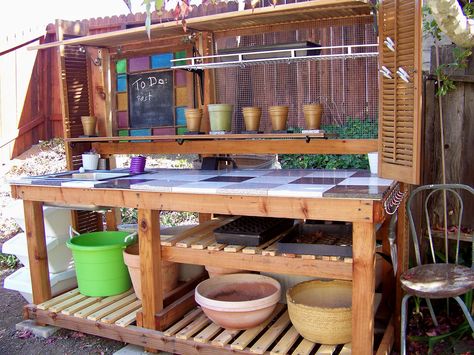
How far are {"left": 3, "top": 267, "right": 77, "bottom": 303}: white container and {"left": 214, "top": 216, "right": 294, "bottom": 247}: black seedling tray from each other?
150 centimetres

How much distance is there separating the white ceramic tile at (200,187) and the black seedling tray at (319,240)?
46 centimetres

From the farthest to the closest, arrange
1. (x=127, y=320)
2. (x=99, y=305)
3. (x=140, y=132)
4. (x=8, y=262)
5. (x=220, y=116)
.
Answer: (x=8, y=262), (x=140, y=132), (x=220, y=116), (x=99, y=305), (x=127, y=320)

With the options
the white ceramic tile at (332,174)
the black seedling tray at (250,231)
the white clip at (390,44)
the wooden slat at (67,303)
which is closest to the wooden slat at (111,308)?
the wooden slat at (67,303)

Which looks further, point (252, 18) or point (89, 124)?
point (89, 124)

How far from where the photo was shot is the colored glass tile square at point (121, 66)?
167 inches

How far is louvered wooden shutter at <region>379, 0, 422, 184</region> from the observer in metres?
2.51

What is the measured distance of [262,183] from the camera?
2.80 m

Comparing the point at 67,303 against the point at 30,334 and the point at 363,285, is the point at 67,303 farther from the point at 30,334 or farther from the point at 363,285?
the point at 363,285

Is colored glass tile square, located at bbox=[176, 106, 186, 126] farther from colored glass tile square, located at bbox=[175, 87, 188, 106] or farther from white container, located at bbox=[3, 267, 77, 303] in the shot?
white container, located at bbox=[3, 267, 77, 303]

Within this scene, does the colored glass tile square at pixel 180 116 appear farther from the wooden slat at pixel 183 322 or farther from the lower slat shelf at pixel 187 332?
the wooden slat at pixel 183 322

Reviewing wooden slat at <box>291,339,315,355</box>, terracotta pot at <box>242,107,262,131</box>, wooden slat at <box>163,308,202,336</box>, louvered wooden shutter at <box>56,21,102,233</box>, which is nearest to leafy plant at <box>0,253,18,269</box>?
louvered wooden shutter at <box>56,21,102,233</box>

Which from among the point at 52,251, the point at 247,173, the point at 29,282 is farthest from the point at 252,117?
the point at 29,282

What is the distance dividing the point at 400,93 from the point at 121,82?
98.6 inches

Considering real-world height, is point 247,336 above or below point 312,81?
below
